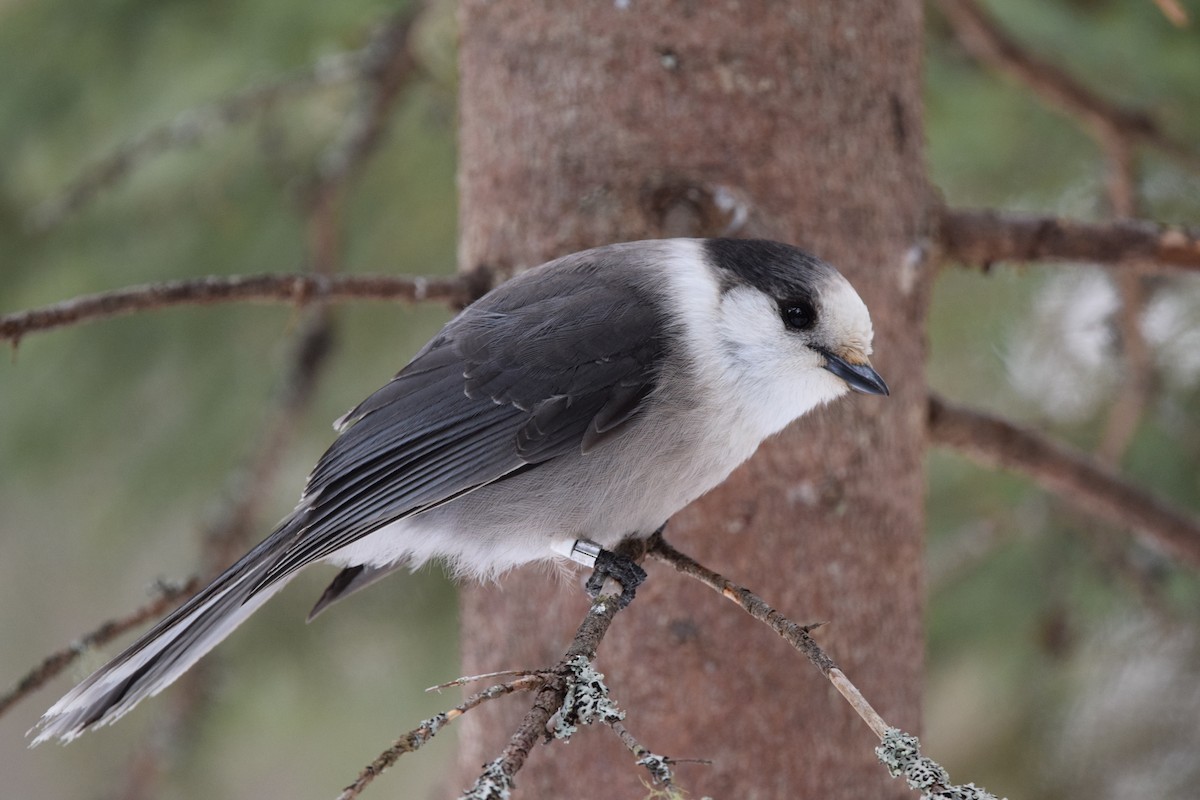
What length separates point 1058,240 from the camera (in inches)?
92.0

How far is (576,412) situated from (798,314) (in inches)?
16.1

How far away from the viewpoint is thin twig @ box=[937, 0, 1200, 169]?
275 centimetres

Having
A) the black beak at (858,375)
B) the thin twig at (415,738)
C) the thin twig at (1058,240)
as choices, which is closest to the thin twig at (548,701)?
the thin twig at (415,738)

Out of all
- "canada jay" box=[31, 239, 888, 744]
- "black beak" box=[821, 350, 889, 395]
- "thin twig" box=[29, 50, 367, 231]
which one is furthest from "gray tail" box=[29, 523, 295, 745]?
"thin twig" box=[29, 50, 367, 231]

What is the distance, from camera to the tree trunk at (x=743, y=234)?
6.91 ft

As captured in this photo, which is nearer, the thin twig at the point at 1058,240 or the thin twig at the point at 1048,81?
the thin twig at the point at 1058,240

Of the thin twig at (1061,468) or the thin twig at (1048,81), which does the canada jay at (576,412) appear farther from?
the thin twig at (1048,81)

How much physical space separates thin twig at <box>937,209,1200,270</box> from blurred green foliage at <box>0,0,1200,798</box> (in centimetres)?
96

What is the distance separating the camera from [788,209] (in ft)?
7.36

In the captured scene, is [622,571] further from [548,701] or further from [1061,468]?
[1061,468]

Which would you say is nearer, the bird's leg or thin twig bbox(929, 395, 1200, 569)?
the bird's leg

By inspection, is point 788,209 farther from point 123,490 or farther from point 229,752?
point 229,752

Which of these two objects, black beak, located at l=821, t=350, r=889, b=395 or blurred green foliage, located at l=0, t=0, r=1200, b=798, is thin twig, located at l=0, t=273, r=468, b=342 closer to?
black beak, located at l=821, t=350, r=889, b=395

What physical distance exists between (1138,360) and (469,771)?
5.93 feet
